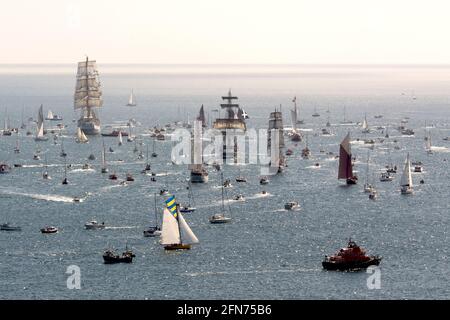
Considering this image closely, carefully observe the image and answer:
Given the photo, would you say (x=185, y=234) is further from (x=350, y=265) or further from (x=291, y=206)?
(x=291, y=206)

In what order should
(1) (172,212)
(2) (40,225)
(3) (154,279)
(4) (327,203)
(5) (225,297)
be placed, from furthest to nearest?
(4) (327,203)
(2) (40,225)
(1) (172,212)
(3) (154,279)
(5) (225,297)

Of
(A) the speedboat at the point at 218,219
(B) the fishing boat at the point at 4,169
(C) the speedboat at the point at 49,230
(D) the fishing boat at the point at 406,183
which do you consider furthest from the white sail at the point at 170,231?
(B) the fishing boat at the point at 4,169

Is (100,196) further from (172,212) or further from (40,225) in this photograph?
(172,212)

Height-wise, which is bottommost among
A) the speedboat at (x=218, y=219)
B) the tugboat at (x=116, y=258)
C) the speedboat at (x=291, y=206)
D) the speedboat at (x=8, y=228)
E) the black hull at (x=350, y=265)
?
the black hull at (x=350, y=265)

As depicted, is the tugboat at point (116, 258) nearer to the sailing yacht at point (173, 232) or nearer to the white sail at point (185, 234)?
the sailing yacht at point (173, 232)

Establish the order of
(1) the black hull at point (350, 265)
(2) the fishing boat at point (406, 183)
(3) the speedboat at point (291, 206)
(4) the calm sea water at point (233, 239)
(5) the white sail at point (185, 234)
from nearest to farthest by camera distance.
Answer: (4) the calm sea water at point (233, 239) → (1) the black hull at point (350, 265) → (5) the white sail at point (185, 234) → (3) the speedboat at point (291, 206) → (2) the fishing boat at point (406, 183)
